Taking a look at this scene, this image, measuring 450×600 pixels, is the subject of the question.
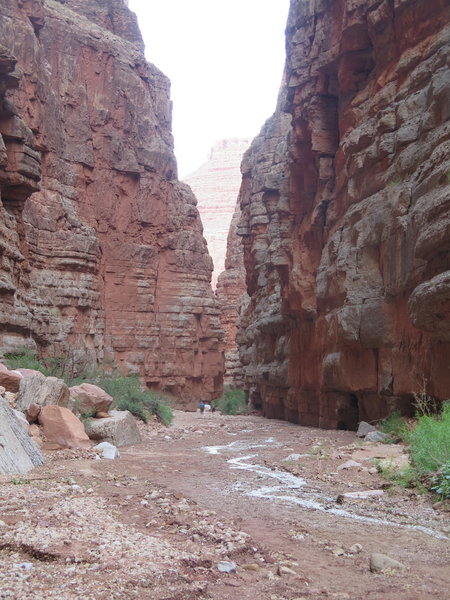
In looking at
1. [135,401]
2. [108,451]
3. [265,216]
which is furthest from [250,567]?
[265,216]

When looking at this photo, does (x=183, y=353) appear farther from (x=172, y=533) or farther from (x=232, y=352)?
(x=172, y=533)

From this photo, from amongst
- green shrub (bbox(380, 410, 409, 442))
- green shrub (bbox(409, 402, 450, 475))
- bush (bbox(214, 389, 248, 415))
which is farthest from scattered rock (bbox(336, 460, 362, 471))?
bush (bbox(214, 389, 248, 415))

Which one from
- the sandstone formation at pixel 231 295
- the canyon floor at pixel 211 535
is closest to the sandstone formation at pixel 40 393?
the canyon floor at pixel 211 535

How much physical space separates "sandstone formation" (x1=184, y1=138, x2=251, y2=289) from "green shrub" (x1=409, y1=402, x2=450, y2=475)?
424ft

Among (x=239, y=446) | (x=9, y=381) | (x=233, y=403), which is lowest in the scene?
(x=233, y=403)

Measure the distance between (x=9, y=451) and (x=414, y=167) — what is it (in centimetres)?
1011

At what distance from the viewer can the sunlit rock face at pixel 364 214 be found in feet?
39.0

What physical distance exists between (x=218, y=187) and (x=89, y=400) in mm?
158425

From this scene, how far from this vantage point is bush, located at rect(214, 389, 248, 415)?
33.0 metres

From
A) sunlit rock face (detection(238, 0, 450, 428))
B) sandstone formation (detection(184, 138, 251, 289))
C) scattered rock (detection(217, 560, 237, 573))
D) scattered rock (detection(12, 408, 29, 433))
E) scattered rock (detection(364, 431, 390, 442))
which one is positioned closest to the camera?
scattered rock (detection(217, 560, 237, 573))

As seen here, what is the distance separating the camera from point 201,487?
23.7ft

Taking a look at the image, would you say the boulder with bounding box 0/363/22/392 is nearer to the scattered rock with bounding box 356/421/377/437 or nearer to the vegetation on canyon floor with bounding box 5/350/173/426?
the vegetation on canyon floor with bounding box 5/350/173/426

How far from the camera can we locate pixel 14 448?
24.1ft

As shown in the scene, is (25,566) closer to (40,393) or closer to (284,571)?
(284,571)
